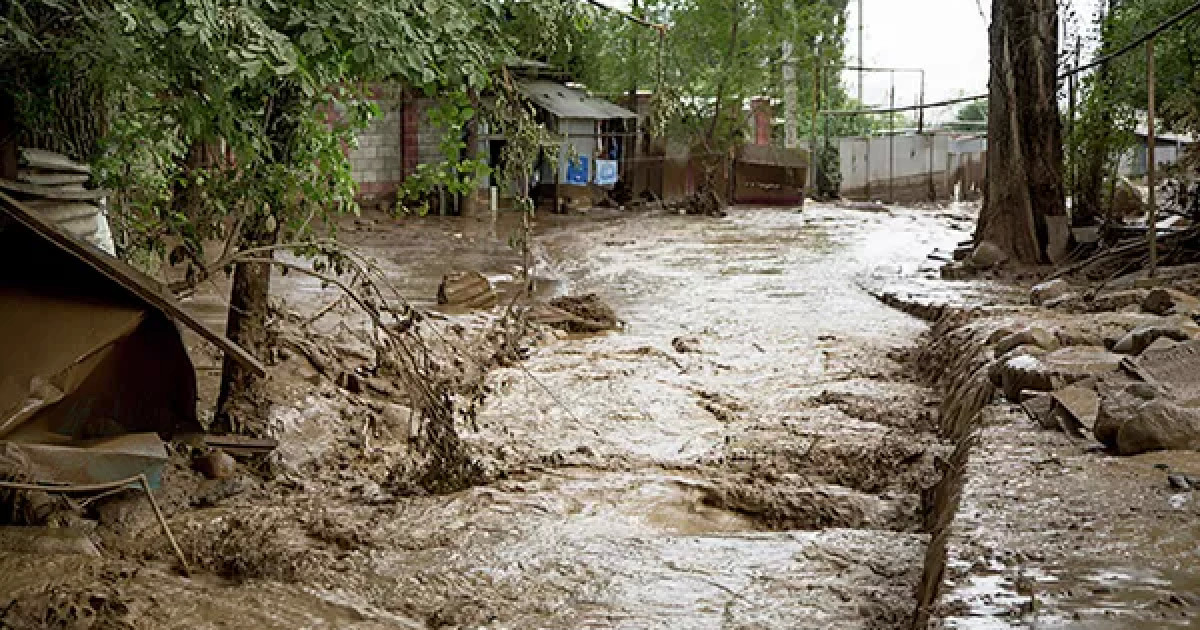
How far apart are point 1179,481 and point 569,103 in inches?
803

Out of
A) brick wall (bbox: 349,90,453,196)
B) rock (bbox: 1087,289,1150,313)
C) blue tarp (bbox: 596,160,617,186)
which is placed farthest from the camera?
blue tarp (bbox: 596,160,617,186)

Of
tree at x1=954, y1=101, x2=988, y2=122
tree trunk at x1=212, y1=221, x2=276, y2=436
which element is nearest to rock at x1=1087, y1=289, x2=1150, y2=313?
tree trunk at x1=212, y1=221, x2=276, y2=436

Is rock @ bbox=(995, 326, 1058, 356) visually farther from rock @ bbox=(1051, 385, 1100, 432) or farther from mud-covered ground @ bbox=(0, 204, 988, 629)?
rock @ bbox=(1051, 385, 1100, 432)

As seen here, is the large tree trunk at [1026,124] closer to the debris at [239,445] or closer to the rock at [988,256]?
the rock at [988,256]

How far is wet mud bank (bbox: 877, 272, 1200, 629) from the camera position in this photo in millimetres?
3229

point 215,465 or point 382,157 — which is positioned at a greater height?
point 382,157

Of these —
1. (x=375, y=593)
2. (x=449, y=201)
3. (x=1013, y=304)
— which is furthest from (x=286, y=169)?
(x=449, y=201)

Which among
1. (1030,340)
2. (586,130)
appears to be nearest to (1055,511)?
(1030,340)

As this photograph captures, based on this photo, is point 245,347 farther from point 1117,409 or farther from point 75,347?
point 1117,409

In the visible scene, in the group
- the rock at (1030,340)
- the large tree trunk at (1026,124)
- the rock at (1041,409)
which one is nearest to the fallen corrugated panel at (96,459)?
the rock at (1041,409)

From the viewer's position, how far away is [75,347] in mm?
5160

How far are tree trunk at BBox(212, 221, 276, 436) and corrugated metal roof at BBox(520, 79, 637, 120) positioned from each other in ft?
52.8

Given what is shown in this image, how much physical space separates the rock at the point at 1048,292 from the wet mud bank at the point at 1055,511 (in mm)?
3457

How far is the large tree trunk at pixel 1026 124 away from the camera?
13.4 metres
